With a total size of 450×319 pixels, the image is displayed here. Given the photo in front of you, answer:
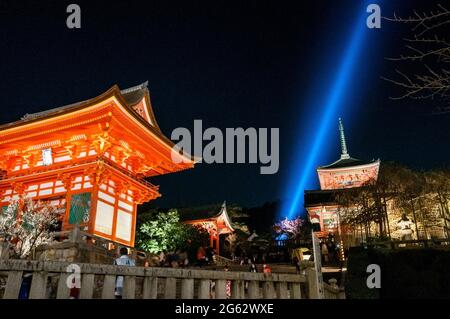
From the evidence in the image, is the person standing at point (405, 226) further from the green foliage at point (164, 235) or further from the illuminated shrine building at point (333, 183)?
the green foliage at point (164, 235)

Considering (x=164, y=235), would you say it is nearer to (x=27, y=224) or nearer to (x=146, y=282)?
(x=27, y=224)

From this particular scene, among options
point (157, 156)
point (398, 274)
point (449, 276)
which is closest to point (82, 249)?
point (157, 156)

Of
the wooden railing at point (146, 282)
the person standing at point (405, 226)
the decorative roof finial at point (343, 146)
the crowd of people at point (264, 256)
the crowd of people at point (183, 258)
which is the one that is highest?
the decorative roof finial at point (343, 146)

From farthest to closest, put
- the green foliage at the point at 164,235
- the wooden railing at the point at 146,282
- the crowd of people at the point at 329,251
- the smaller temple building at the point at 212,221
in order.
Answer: the smaller temple building at the point at 212,221, the green foliage at the point at 164,235, the crowd of people at the point at 329,251, the wooden railing at the point at 146,282

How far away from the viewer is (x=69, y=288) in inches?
144

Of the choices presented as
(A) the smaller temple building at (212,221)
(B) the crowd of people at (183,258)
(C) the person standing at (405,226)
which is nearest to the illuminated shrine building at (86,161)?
(B) the crowd of people at (183,258)

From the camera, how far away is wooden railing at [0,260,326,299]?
Result: 11.5ft

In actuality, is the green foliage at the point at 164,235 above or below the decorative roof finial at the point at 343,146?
below

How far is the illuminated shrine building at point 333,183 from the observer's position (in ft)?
93.6

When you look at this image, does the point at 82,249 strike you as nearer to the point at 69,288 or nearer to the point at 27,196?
the point at 27,196

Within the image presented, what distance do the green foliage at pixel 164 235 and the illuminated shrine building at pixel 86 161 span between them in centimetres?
506

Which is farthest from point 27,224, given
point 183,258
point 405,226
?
point 405,226

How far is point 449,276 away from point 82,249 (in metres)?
13.5

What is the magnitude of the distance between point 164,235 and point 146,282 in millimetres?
22263
